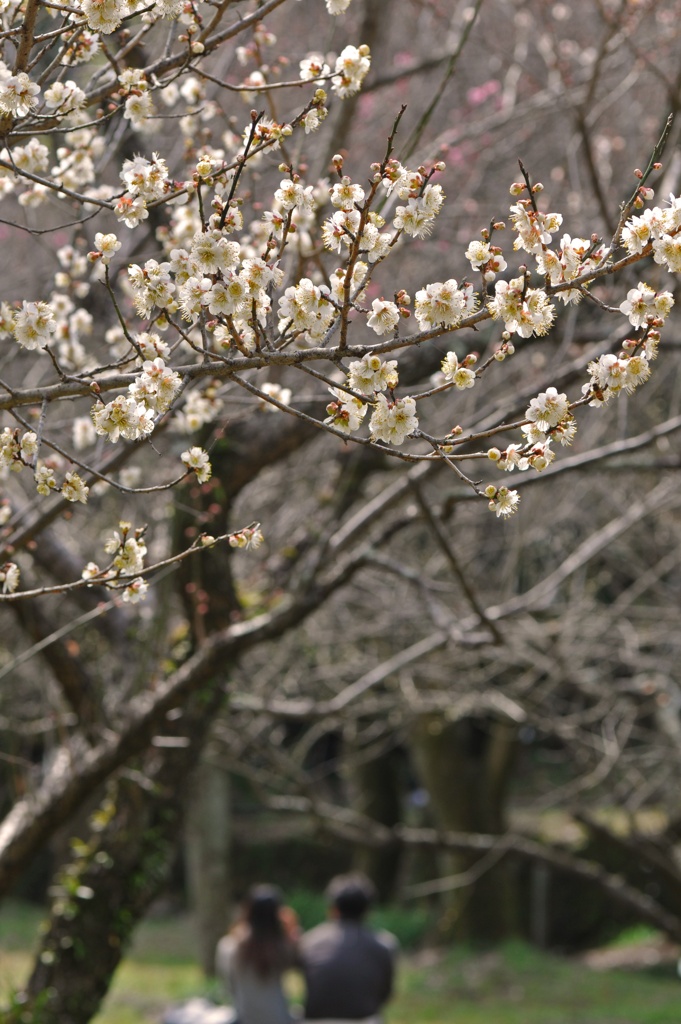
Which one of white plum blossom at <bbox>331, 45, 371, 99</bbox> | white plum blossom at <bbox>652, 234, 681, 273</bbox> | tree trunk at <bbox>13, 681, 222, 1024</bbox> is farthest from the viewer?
tree trunk at <bbox>13, 681, 222, 1024</bbox>

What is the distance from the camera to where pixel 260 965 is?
5625 mm

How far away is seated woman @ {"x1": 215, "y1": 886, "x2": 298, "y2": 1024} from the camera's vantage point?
562 cm

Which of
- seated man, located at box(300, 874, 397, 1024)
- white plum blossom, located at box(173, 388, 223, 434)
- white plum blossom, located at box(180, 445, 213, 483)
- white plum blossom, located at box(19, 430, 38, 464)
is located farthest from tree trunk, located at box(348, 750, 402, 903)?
white plum blossom, located at box(19, 430, 38, 464)

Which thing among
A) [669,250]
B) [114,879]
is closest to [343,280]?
[669,250]

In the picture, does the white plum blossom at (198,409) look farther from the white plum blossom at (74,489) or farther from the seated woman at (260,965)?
the seated woman at (260,965)

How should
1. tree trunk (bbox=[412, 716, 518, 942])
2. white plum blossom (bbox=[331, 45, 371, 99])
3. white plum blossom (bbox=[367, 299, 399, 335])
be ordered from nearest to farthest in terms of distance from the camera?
white plum blossom (bbox=[367, 299, 399, 335]) → white plum blossom (bbox=[331, 45, 371, 99]) → tree trunk (bbox=[412, 716, 518, 942])

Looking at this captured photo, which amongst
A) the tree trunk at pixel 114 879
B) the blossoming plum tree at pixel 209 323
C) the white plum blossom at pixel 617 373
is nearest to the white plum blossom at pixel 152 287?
the blossoming plum tree at pixel 209 323

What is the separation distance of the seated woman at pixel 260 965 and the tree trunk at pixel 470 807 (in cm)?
443

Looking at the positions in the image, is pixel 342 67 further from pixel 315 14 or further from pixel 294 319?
pixel 315 14

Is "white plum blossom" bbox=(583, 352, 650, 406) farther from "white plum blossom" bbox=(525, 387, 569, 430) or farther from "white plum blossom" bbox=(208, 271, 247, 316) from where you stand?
"white plum blossom" bbox=(208, 271, 247, 316)

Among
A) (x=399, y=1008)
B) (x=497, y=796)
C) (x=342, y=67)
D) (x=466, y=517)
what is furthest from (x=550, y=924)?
(x=342, y=67)

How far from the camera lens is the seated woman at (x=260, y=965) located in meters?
5.62

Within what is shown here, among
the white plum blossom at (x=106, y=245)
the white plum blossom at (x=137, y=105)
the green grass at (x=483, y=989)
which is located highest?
the white plum blossom at (x=137, y=105)

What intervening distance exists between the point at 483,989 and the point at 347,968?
155 inches
